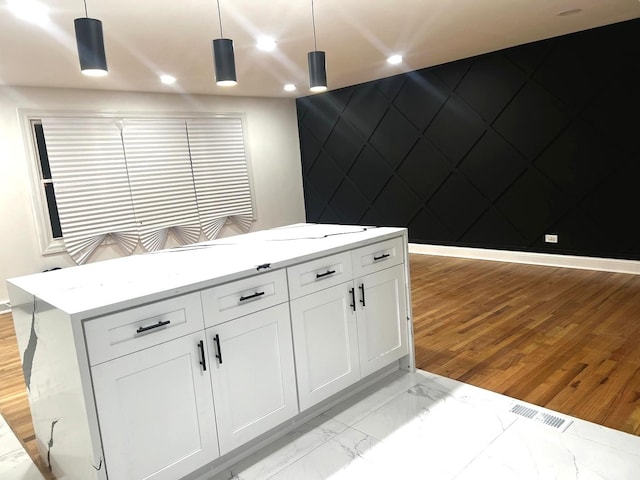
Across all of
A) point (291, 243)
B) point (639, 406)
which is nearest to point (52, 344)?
point (291, 243)

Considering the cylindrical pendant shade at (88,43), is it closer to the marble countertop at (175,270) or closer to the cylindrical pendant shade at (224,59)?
the cylindrical pendant shade at (224,59)

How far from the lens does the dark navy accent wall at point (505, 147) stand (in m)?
4.31

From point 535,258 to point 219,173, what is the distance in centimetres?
403

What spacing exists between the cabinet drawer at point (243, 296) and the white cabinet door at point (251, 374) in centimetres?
3

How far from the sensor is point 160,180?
5.73 meters

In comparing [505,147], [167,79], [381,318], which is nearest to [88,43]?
[381,318]

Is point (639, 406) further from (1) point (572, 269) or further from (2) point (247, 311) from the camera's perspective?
(1) point (572, 269)

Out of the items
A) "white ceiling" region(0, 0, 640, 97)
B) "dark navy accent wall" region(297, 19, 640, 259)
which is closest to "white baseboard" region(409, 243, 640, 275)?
"dark navy accent wall" region(297, 19, 640, 259)

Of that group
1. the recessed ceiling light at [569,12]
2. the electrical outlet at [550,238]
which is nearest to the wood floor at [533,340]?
the electrical outlet at [550,238]

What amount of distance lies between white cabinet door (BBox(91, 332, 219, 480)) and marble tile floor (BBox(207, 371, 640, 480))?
308mm

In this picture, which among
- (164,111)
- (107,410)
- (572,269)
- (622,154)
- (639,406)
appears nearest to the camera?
(107,410)

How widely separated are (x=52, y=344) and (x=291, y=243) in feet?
3.99

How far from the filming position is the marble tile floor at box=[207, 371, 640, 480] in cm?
187

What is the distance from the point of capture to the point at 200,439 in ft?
6.04
